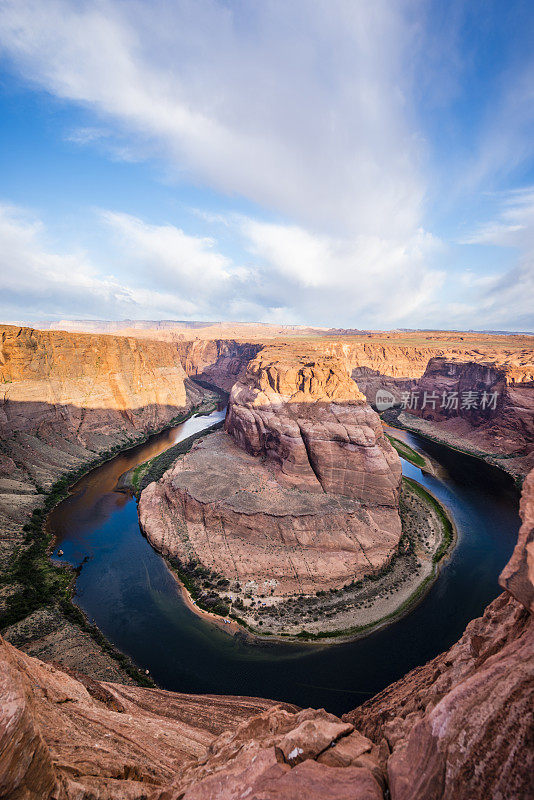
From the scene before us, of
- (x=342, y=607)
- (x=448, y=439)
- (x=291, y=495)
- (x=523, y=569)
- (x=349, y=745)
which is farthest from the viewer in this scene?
(x=448, y=439)

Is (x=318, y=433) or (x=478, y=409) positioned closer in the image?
(x=318, y=433)

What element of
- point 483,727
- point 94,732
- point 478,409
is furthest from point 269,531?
point 478,409

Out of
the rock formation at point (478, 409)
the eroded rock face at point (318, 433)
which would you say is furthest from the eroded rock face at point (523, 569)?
the rock formation at point (478, 409)

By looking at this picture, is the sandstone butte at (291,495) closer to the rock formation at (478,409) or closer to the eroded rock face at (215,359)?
the rock formation at (478,409)

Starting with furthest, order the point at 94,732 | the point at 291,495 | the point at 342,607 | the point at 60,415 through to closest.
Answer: the point at 60,415, the point at 291,495, the point at 342,607, the point at 94,732

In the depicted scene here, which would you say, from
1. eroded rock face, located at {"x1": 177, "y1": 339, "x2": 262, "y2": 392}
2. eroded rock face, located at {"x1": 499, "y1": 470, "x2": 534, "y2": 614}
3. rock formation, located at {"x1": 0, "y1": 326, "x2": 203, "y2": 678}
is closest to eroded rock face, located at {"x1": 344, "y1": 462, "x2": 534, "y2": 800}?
eroded rock face, located at {"x1": 499, "y1": 470, "x2": 534, "y2": 614}

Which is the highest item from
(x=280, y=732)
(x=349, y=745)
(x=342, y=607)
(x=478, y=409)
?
(x=349, y=745)

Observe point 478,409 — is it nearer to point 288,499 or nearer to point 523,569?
point 288,499
